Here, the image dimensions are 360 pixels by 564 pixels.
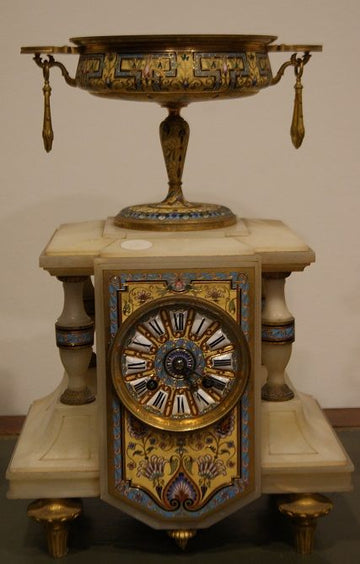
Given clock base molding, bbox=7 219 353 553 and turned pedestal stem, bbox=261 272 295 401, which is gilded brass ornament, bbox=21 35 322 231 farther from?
turned pedestal stem, bbox=261 272 295 401

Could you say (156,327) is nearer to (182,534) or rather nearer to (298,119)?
(182,534)

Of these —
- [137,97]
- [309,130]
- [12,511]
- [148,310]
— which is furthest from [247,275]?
[309,130]

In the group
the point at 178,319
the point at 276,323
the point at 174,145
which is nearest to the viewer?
the point at 178,319

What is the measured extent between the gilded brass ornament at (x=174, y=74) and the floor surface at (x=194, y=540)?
56 cm

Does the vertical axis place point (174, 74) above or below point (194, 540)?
above

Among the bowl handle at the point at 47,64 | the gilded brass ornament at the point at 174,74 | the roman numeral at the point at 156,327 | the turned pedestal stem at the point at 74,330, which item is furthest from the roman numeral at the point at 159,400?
the bowl handle at the point at 47,64

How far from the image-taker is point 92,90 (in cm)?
246

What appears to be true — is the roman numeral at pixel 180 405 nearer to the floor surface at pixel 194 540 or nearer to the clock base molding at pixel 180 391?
the clock base molding at pixel 180 391

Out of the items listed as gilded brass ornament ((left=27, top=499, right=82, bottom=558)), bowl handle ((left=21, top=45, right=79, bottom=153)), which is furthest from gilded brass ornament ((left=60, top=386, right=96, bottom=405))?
bowl handle ((left=21, top=45, right=79, bottom=153))

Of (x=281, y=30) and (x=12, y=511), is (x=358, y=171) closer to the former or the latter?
(x=281, y=30)

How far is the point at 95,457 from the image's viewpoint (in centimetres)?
242

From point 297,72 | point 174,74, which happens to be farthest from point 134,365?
point 297,72

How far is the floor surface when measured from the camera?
2438mm

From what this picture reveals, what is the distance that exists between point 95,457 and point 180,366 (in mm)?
235
